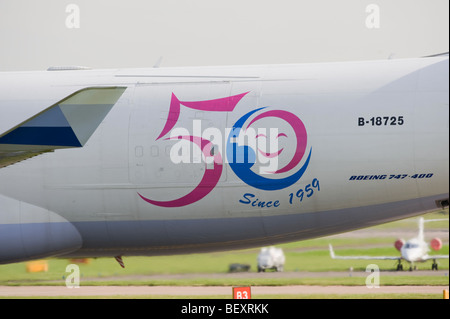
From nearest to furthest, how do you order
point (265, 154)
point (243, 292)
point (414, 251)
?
1. point (265, 154)
2. point (243, 292)
3. point (414, 251)

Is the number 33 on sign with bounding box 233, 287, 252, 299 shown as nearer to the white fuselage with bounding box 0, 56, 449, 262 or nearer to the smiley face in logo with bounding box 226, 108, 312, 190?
the white fuselage with bounding box 0, 56, 449, 262

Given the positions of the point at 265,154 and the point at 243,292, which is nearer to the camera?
the point at 265,154

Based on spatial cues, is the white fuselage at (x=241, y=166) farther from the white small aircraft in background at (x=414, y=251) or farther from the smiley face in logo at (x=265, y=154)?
the white small aircraft in background at (x=414, y=251)

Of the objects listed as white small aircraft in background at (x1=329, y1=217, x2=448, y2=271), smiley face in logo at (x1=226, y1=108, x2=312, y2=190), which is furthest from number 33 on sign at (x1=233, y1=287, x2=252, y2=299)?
white small aircraft in background at (x1=329, y1=217, x2=448, y2=271)

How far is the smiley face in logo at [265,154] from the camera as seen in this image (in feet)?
47.4

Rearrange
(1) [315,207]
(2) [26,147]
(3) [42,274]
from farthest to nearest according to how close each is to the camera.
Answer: (3) [42,274] < (1) [315,207] < (2) [26,147]

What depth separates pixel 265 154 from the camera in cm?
1453

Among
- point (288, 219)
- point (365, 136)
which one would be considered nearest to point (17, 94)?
point (288, 219)

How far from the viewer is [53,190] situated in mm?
15359

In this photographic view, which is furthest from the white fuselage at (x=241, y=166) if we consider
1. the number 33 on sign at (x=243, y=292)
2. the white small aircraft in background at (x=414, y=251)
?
the white small aircraft in background at (x=414, y=251)

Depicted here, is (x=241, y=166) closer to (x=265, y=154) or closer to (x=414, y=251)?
(x=265, y=154)

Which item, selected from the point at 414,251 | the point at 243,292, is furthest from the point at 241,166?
the point at 414,251
